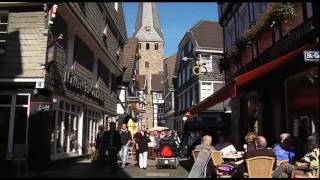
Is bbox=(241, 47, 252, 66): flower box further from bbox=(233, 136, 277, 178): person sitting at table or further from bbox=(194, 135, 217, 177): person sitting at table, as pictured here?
bbox=(233, 136, 277, 178): person sitting at table

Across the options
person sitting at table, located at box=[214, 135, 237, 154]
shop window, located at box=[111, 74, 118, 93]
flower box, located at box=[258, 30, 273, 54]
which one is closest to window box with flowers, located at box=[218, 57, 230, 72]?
flower box, located at box=[258, 30, 273, 54]

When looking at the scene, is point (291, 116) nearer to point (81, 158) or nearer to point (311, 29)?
point (311, 29)

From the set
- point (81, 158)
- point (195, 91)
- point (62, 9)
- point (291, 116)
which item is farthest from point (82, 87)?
point (195, 91)

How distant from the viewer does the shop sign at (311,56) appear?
9.91 metres

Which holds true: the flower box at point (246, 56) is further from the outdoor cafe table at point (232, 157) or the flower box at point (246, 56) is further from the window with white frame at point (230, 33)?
the outdoor cafe table at point (232, 157)

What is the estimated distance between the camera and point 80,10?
19031mm

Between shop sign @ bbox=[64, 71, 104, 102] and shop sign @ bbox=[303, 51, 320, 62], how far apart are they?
10.6 metres

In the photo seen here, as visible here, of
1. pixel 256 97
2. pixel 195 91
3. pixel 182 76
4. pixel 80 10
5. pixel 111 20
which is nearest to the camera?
pixel 256 97

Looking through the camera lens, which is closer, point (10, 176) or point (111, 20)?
point (10, 176)

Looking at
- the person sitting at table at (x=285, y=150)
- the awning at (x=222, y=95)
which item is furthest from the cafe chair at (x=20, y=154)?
the person sitting at table at (x=285, y=150)

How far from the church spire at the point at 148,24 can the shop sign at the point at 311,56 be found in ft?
302

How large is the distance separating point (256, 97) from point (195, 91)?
26330mm

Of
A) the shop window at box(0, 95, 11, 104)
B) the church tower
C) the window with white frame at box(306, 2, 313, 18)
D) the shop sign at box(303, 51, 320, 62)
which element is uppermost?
the church tower

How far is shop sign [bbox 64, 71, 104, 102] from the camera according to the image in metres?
18.5
